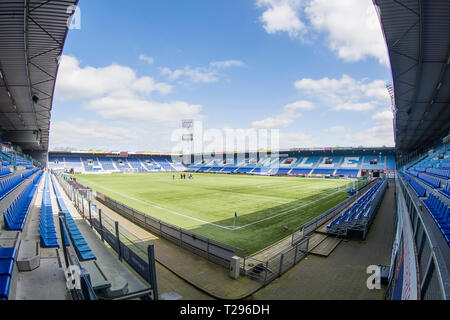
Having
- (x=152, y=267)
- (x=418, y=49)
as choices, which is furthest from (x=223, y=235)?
(x=418, y=49)

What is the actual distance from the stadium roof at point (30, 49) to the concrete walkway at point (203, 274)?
32.0ft

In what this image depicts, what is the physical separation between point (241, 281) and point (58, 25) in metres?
12.7

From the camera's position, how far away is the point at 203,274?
7828 millimetres

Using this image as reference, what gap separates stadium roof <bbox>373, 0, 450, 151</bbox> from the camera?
8969 millimetres

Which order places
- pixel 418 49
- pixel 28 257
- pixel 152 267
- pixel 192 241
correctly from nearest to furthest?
pixel 152 267, pixel 28 257, pixel 192 241, pixel 418 49

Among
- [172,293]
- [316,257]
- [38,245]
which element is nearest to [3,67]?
[38,245]

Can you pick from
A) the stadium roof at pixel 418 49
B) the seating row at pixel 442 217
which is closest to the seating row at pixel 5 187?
the seating row at pixel 442 217

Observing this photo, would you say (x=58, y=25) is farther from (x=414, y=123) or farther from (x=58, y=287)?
(x=414, y=123)

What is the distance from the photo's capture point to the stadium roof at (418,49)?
8969mm

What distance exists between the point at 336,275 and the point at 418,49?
1161 cm

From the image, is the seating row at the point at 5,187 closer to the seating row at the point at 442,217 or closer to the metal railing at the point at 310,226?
the metal railing at the point at 310,226

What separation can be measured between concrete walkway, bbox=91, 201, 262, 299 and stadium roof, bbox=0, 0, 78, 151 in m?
9.76

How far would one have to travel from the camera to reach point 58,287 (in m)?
5.16

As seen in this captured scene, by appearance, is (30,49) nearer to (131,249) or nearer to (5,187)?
(5,187)
